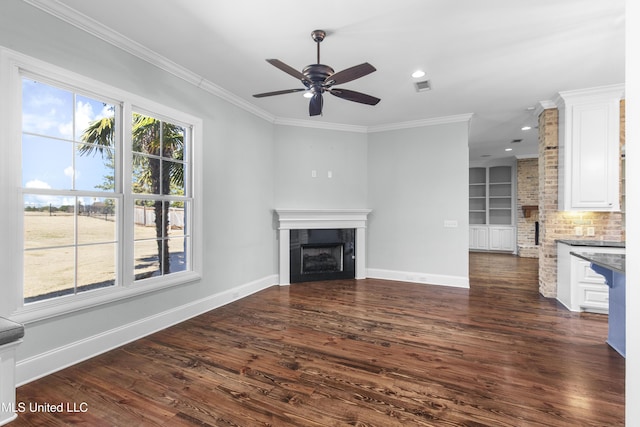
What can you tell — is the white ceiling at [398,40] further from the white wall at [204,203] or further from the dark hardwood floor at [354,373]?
the dark hardwood floor at [354,373]

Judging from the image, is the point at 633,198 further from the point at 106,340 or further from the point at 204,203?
the point at 204,203

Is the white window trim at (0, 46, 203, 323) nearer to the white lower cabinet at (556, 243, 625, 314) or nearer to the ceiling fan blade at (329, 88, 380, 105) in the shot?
the ceiling fan blade at (329, 88, 380, 105)

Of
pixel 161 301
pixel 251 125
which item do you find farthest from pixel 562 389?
pixel 251 125

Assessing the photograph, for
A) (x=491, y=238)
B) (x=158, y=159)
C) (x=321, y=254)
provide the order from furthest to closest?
(x=491, y=238), (x=321, y=254), (x=158, y=159)

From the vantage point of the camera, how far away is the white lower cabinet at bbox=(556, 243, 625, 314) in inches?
144

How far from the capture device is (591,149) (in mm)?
3975

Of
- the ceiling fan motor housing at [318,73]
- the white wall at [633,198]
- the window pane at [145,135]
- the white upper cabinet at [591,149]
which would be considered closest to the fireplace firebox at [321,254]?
the window pane at [145,135]

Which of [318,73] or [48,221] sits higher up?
[318,73]

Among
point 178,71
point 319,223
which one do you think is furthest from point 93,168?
point 319,223

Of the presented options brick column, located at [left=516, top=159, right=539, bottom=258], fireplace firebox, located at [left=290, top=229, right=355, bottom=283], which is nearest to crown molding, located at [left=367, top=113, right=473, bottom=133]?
fireplace firebox, located at [left=290, top=229, right=355, bottom=283]

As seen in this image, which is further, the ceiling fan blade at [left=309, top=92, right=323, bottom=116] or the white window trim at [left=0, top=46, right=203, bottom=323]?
the ceiling fan blade at [left=309, top=92, right=323, bottom=116]

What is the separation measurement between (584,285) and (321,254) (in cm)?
375

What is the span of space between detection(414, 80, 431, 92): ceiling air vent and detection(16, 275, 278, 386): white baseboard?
→ 3699 millimetres

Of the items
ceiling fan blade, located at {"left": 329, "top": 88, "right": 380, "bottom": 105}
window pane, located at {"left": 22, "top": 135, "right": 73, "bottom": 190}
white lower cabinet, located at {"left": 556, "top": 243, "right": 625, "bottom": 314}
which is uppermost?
ceiling fan blade, located at {"left": 329, "top": 88, "right": 380, "bottom": 105}
